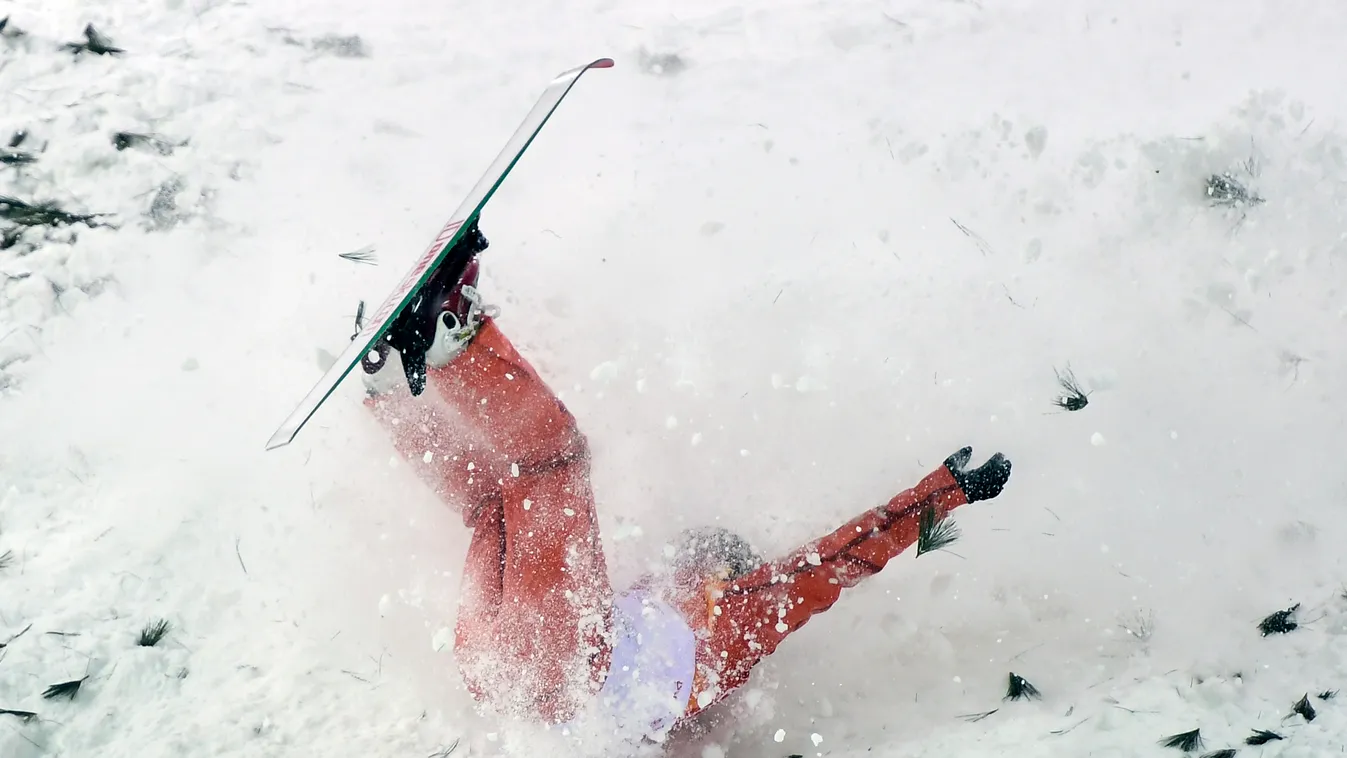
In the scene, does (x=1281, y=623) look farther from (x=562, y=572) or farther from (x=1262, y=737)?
(x=562, y=572)

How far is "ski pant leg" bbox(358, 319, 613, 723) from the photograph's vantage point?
276 centimetres

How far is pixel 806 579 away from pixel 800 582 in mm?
24

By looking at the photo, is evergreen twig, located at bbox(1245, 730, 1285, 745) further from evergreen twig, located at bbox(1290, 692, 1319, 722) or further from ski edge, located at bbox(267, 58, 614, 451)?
ski edge, located at bbox(267, 58, 614, 451)

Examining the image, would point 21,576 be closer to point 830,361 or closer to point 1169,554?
point 830,361

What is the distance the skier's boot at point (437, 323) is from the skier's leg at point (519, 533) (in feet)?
0.13

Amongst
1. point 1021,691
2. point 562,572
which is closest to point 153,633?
point 562,572

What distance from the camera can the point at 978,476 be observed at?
299cm

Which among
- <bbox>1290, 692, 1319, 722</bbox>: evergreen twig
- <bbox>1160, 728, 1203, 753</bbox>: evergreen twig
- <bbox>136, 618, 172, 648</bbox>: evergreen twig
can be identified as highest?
<bbox>1290, 692, 1319, 722</bbox>: evergreen twig

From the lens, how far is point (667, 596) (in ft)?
10.0

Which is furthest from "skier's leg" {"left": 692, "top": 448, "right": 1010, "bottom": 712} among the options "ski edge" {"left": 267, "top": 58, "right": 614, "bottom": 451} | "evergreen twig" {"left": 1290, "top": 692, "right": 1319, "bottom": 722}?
"ski edge" {"left": 267, "top": 58, "right": 614, "bottom": 451}

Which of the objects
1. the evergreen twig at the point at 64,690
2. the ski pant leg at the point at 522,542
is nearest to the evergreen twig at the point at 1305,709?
the ski pant leg at the point at 522,542

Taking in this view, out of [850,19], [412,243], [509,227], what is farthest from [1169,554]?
[412,243]

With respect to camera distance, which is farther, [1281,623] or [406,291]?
[1281,623]

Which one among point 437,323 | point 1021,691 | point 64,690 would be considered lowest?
point 64,690
